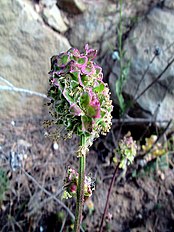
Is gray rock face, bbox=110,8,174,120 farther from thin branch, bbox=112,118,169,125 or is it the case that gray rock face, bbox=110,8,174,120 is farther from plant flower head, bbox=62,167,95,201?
plant flower head, bbox=62,167,95,201

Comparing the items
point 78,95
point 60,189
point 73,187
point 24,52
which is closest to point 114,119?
point 60,189

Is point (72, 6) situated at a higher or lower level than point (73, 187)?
higher

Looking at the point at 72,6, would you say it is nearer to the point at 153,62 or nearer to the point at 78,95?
the point at 153,62

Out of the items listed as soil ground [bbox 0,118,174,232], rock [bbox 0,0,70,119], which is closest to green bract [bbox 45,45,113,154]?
soil ground [bbox 0,118,174,232]

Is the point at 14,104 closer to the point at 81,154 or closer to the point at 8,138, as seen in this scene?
the point at 8,138

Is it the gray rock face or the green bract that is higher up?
the gray rock face

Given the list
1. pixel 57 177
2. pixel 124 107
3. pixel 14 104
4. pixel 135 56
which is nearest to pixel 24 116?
pixel 14 104

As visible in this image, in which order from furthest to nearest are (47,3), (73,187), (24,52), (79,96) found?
(47,3) < (24,52) < (73,187) < (79,96)

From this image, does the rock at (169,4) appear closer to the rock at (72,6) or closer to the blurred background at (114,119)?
the blurred background at (114,119)
